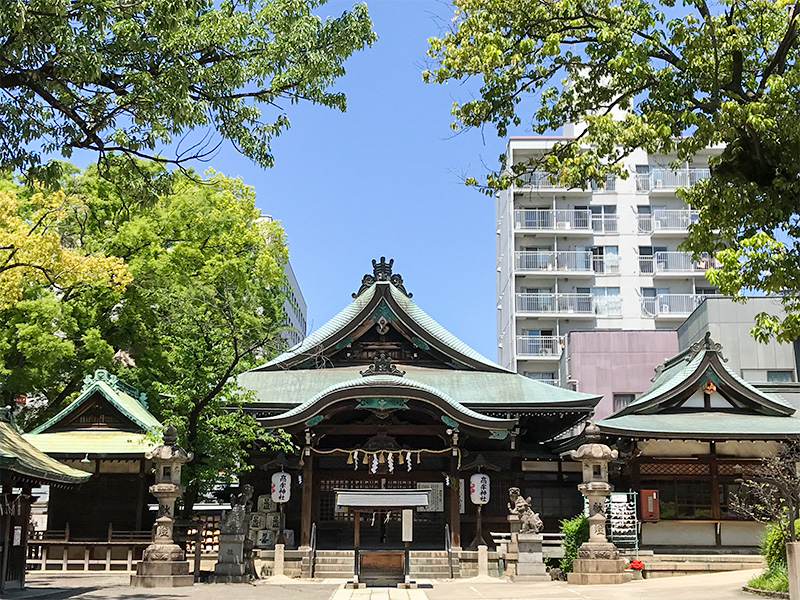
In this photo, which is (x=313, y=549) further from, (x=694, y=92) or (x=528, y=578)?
(x=694, y=92)

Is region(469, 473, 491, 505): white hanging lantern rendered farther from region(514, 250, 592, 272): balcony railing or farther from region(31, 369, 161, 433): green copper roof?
region(514, 250, 592, 272): balcony railing

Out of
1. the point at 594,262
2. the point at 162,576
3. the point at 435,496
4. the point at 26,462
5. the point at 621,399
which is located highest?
the point at 594,262

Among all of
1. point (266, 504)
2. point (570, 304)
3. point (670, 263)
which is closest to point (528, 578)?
point (266, 504)

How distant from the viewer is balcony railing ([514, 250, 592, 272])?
49969mm

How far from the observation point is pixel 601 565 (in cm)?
1991

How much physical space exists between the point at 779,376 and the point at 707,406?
487 inches

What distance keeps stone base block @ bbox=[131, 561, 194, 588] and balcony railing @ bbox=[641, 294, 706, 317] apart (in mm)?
35303

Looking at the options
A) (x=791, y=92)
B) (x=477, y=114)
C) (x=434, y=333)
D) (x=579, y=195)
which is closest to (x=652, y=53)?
(x=791, y=92)

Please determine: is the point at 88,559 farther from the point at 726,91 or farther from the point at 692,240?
the point at 726,91

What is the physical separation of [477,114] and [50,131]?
729 cm

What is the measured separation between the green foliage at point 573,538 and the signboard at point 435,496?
5.10m

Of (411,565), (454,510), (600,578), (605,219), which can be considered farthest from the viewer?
(605,219)

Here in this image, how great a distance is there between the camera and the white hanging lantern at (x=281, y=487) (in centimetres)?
2547

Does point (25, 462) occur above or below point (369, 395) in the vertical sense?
below
